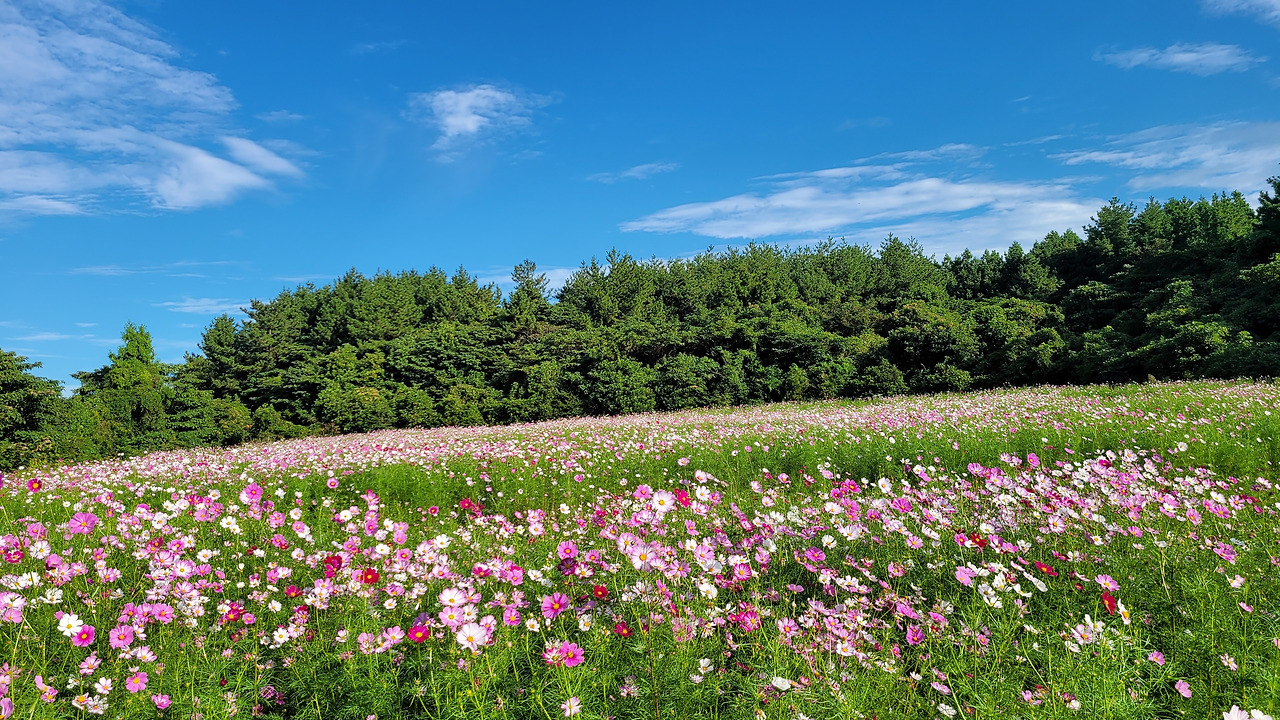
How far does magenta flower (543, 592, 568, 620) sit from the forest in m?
18.0

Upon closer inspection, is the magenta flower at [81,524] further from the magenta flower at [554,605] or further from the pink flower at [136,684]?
the magenta flower at [554,605]

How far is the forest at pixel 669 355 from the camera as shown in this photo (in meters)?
19.1

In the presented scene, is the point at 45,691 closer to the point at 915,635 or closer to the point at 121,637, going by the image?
the point at 121,637

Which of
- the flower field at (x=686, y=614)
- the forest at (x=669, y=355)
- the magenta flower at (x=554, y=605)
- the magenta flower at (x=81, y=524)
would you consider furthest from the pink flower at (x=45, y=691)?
the forest at (x=669, y=355)

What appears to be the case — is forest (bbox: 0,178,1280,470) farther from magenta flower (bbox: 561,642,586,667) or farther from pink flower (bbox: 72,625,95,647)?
magenta flower (bbox: 561,642,586,667)

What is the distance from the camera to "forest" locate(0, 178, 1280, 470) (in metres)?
19.1

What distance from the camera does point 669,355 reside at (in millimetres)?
24766

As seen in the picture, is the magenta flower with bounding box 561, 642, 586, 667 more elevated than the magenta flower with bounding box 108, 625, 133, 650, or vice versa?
the magenta flower with bounding box 108, 625, 133, 650

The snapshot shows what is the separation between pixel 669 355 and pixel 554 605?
22.8 meters

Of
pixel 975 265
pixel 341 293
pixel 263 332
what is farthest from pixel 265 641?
pixel 975 265

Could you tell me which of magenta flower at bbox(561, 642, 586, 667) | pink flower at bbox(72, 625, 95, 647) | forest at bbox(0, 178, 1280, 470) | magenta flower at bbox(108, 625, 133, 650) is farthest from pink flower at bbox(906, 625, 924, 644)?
forest at bbox(0, 178, 1280, 470)

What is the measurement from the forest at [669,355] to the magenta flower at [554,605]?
18.0m

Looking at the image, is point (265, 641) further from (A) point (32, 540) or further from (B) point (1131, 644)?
(B) point (1131, 644)

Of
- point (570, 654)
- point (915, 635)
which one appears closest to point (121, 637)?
point (570, 654)
